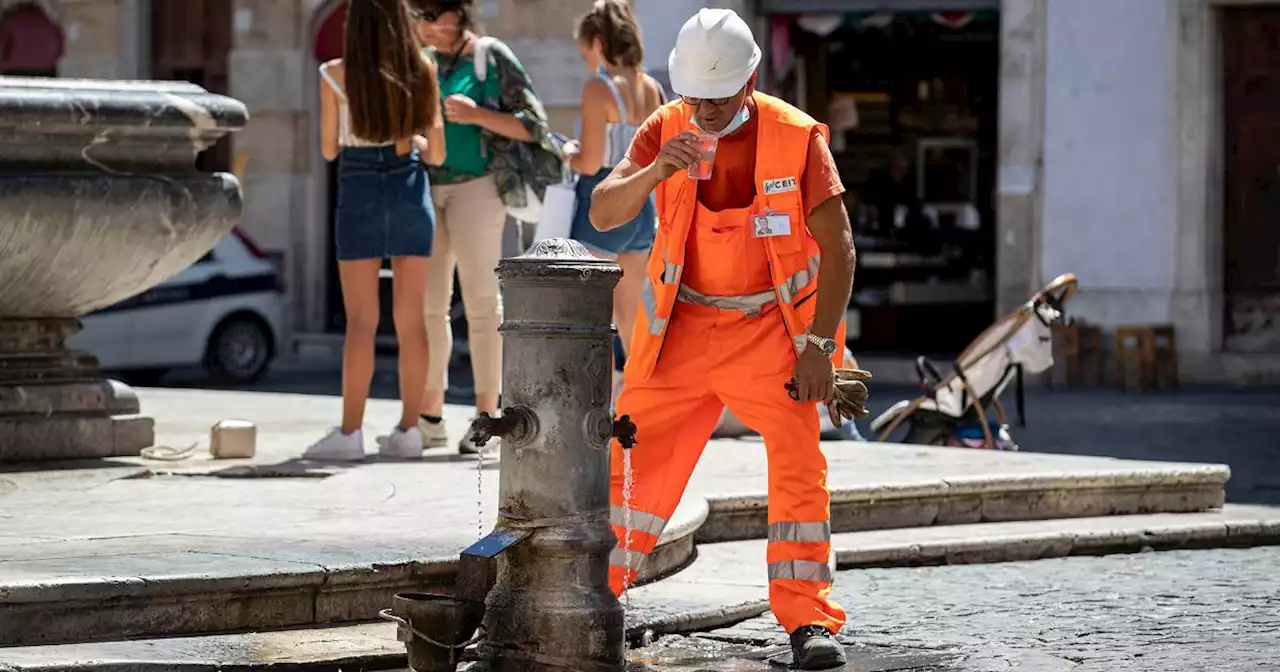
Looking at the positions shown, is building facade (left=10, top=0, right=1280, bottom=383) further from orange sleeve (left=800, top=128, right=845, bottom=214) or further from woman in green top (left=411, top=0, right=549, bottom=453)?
orange sleeve (left=800, top=128, right=845, bottom=214)

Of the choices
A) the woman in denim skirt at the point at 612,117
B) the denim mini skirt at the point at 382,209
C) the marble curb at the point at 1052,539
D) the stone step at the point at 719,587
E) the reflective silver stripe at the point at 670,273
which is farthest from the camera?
the woman in denim skirt at the point at 612,117

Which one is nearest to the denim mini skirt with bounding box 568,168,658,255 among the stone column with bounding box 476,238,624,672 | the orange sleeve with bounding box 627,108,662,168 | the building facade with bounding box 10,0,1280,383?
the orange sleeve with bounding box 627,108,662,168

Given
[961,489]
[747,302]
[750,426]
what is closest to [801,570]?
[750,426]

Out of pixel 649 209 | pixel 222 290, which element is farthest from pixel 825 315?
pixel 222 290

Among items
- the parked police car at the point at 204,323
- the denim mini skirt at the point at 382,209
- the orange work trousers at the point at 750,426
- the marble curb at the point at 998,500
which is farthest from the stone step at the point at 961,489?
the parked police car at the point at 204,323

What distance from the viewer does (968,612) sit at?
306 inches

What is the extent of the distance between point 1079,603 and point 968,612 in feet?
1.38

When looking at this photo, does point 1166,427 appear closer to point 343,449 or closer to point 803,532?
point 343,449

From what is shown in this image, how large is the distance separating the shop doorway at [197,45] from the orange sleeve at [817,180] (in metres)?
16.4

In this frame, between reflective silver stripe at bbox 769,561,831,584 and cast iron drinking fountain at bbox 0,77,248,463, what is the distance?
363cm

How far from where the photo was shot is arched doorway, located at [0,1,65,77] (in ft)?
75.8

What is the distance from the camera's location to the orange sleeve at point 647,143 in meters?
6.79

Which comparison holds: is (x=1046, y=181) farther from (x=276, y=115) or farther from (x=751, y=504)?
(x=751, y=504)

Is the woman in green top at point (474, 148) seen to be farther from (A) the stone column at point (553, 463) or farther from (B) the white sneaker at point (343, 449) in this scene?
(A) the stone column at point (553, 463)
